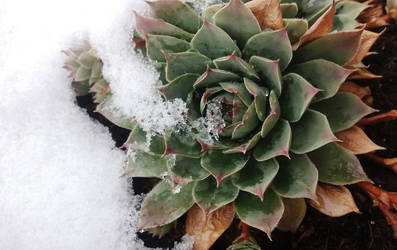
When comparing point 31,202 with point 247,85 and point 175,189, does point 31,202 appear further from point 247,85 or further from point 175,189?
point 247,85

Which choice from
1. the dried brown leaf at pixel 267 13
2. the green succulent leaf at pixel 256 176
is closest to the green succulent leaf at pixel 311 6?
the dried brown leaf at pixel 267 13

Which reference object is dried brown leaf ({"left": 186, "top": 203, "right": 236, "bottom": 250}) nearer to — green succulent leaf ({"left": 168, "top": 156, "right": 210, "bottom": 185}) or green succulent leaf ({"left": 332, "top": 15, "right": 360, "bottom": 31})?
green succulent leaf ({"left": 168, "top": 156, "right": 210, "bottom": 185})

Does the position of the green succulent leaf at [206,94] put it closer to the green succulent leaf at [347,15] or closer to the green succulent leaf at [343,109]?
the green succulent leaf at [343,109]

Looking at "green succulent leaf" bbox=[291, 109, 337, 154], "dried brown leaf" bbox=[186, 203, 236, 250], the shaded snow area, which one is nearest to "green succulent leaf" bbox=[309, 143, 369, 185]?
"green succulent leaf" bbox=[291, 109, 337, 154]

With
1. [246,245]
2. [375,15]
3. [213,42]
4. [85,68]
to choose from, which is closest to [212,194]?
[246,245]

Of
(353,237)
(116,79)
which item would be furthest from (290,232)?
(116,79)
